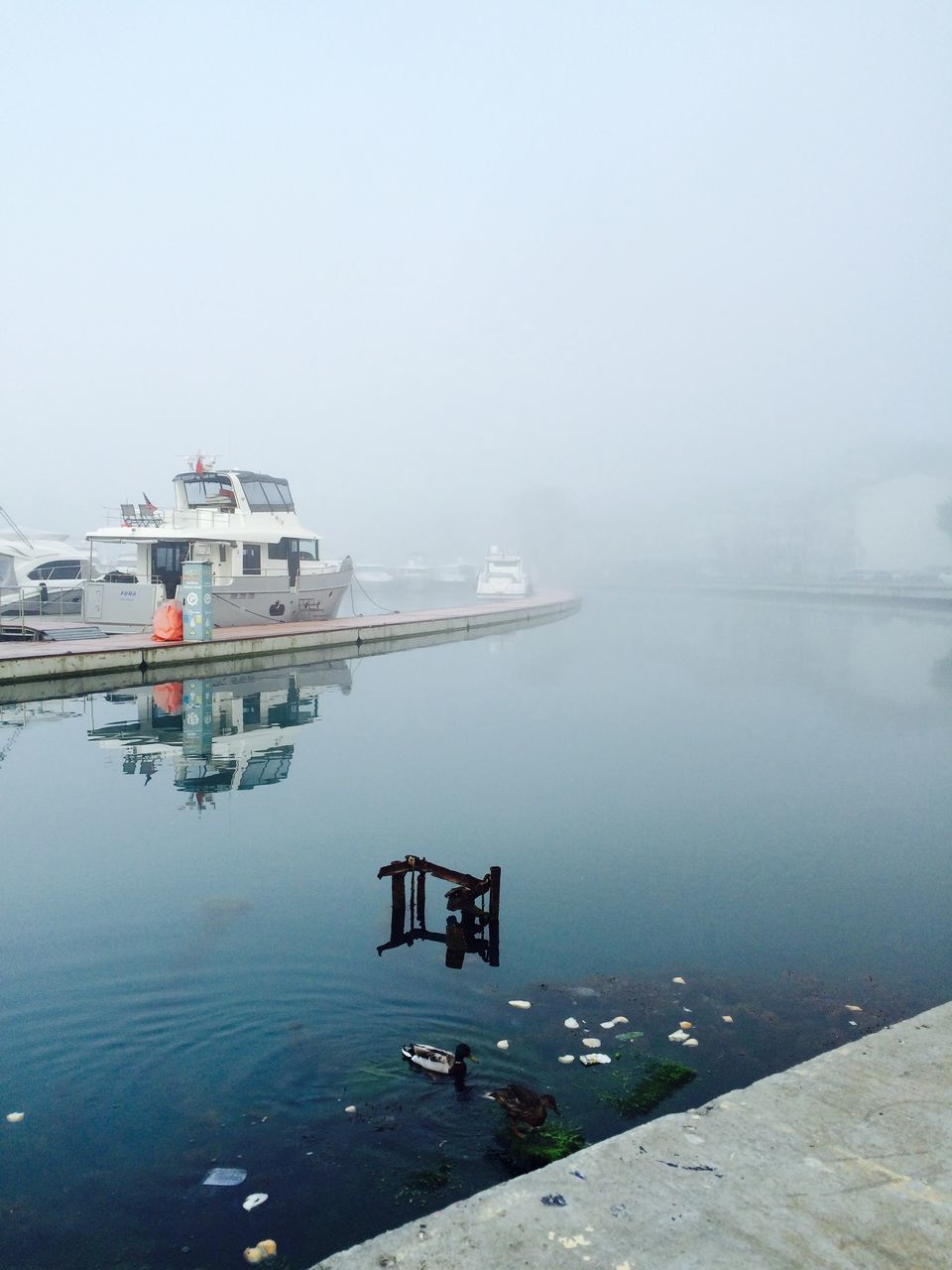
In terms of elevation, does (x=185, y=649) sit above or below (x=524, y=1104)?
above

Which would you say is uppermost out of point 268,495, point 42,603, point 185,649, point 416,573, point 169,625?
point 268,495

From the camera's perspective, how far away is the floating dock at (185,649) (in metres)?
20.5

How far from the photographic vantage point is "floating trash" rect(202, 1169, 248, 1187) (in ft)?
14.9

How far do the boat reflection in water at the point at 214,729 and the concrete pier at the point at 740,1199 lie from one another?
9178mm

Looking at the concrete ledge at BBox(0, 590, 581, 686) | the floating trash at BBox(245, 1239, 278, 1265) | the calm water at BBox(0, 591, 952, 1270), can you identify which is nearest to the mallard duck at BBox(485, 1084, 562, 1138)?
the calm water at BBox(0, 591, 952, 1270)

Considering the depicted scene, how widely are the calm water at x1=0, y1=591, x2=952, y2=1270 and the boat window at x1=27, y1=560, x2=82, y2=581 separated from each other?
71.4 feet

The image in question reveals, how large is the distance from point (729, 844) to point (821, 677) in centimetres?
1919

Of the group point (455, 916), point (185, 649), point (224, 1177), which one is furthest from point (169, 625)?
point (224, 1177)

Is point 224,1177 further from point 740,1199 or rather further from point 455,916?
point 455,916

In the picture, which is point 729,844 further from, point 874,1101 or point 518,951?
point 874,1101

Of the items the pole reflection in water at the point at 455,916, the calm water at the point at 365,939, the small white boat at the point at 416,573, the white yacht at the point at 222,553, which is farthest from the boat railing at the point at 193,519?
the small white boat at the point at 416,573

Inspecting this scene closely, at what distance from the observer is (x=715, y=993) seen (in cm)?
688

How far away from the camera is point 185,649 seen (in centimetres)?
2356

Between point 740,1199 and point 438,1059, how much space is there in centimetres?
232
